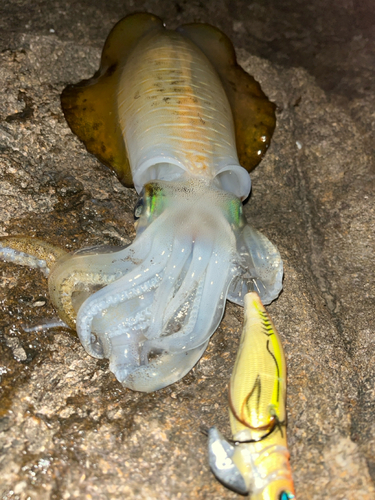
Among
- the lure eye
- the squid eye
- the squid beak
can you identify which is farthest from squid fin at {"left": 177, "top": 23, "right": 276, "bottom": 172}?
the lure eye

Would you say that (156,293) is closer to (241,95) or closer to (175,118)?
(175,118)

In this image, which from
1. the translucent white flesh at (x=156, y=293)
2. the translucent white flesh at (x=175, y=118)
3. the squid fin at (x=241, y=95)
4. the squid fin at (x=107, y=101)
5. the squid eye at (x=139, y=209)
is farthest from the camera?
the squid fin at (x=241, y=95)

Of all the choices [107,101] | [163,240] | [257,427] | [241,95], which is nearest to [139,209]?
[163,240]

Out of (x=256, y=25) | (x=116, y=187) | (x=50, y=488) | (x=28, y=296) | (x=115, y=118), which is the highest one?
(x=256, y=25)

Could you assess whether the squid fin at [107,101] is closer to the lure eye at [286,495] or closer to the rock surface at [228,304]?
the rock surface at [228,304]

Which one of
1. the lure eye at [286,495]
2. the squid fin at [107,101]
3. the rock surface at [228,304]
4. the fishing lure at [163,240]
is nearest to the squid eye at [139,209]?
the fishing lure at [163,240]

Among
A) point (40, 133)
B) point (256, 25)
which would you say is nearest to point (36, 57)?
point (40, 133)

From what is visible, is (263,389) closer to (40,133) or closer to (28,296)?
(28,296)
